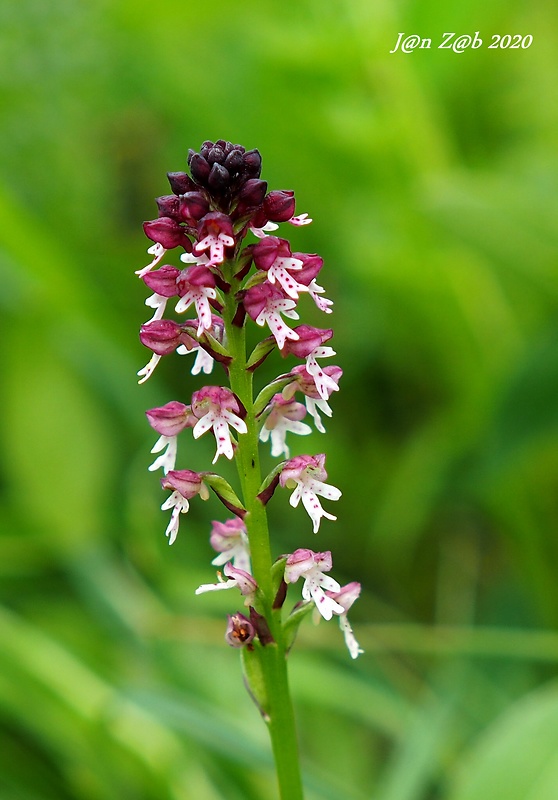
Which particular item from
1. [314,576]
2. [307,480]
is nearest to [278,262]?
[307,480]

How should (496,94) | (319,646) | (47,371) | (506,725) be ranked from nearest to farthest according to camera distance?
(506,725), (319,646), (47,371), (496,94)

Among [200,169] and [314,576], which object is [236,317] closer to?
[200,169]

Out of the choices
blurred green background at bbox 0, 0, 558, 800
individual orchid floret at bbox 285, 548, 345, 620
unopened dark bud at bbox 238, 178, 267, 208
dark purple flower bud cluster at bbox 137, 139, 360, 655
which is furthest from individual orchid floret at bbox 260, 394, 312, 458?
blurred green background at bbox 0, 0, 558, 800

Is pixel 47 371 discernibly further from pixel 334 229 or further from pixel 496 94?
pixel 496 94

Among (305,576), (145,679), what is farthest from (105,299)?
(305,576)

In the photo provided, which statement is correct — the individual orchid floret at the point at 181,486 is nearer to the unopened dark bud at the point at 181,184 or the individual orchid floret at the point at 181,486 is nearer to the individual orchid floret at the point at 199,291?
the individual orchid floret at the point at 199,291

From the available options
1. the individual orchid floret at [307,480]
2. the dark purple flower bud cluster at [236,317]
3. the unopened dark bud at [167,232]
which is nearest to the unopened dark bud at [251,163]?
the dark purple flower bud cluster at [236,317]
